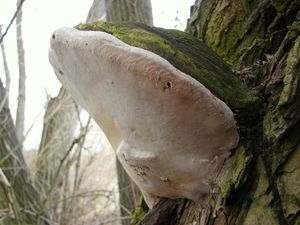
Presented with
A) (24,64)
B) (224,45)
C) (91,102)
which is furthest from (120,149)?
(24,64)

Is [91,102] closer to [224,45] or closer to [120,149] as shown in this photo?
[120,149]

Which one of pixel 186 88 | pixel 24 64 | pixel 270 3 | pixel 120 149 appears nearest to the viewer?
pixel 186 88

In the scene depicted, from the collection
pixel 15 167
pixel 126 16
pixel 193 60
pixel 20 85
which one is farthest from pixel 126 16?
pixel 193 60

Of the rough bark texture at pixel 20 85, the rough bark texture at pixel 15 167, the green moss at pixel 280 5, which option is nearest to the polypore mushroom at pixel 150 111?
the green moss at pixel 280 5

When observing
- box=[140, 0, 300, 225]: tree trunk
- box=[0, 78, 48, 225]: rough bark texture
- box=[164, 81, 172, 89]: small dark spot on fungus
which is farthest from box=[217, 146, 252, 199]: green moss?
box=[0, 78, 48, 225]: rough bark texture

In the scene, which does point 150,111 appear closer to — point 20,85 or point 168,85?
point 168,85

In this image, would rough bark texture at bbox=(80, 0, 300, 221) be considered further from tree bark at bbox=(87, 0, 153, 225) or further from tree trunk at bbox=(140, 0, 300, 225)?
tree bark at bbox=(87, 0, 153, 225)

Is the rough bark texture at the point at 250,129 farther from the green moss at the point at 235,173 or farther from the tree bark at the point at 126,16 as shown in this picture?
the tree bark at the point at 126,16
